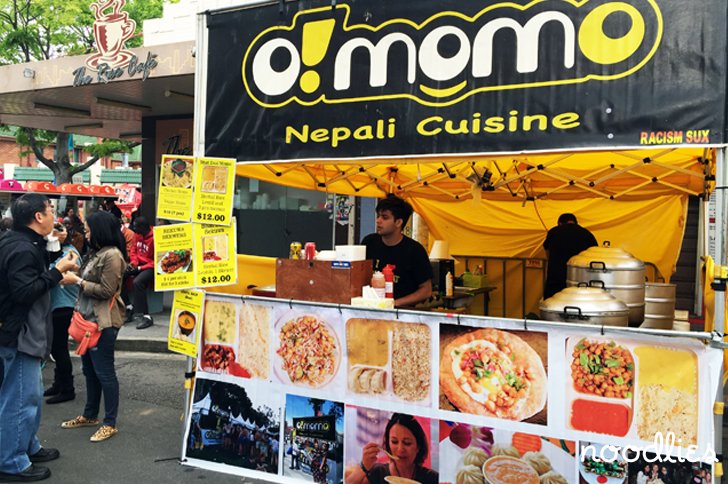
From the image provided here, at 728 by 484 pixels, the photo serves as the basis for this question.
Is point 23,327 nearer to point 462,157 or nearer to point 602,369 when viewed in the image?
point 462,157

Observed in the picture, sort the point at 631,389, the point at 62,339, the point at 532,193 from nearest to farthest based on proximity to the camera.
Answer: the point at 631,389 < the point at 62,339 < the point at 532,193

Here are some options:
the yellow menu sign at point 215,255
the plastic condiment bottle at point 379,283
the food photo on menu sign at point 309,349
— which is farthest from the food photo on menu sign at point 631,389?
the yellow menu sign at point 215,255

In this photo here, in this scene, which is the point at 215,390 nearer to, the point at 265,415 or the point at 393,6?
the point at 265,415

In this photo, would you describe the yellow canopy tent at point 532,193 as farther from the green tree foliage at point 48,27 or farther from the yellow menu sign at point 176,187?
Answer: the green tree foliage at point 48,27

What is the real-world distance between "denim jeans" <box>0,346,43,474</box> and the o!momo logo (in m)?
2.68

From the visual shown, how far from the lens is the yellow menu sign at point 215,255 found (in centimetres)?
440

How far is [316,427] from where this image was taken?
3941 mm

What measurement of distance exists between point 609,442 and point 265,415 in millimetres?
2306

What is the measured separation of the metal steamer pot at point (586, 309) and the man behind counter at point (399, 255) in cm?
133

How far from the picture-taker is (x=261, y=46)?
4.40 metres

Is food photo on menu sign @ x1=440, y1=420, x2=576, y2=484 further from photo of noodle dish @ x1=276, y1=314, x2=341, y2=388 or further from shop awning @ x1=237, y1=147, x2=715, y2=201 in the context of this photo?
shop awning @ x1=237, y1=147, x2=715, y2=201

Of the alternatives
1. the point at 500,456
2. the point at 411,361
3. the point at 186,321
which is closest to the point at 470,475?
the point at 500,456

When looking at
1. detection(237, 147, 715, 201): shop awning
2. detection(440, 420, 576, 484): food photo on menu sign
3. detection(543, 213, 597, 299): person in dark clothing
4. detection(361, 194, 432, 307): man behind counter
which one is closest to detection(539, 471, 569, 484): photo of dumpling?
detection(440, 420, 576, 484): food photo on menu sign

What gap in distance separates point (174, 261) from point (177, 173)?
690mm
